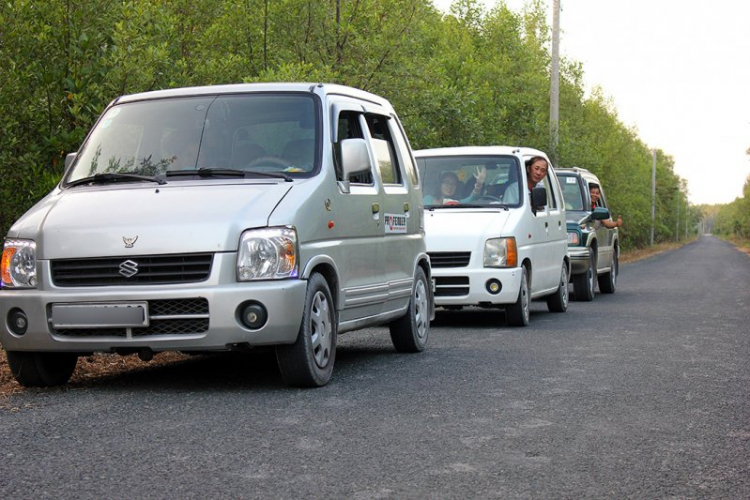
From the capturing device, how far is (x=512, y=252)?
1238cm

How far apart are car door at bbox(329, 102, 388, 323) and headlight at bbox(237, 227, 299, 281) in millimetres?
691

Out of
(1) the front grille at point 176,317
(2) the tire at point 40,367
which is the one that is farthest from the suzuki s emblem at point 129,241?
(2) the tire at point 40,367

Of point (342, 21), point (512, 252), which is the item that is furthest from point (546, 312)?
point (342, 21)

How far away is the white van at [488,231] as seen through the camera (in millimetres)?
12320

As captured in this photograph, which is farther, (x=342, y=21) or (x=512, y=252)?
(x=342, y=21)

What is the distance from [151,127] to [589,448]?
162 inches

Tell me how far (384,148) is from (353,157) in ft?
5.08

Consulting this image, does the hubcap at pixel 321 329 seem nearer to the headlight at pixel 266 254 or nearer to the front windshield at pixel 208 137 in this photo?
the headlight at pixel 266 254

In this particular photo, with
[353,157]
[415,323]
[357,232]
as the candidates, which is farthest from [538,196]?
[353,157]

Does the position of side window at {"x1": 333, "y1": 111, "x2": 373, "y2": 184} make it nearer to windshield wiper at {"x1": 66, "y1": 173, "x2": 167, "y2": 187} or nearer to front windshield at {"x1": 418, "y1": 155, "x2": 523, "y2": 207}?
windshield wiper at {"x1": 66, "y1": 173, "x2": 167, "y2": 187}

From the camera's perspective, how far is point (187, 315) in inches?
269

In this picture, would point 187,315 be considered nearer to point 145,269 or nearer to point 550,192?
point 145,269

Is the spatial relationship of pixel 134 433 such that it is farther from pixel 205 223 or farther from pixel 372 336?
pixel 372 336

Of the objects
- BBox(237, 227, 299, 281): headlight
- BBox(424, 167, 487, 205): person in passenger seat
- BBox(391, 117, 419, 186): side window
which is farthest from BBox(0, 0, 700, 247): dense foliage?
BBox(237, 227, 299, 281): headlight
